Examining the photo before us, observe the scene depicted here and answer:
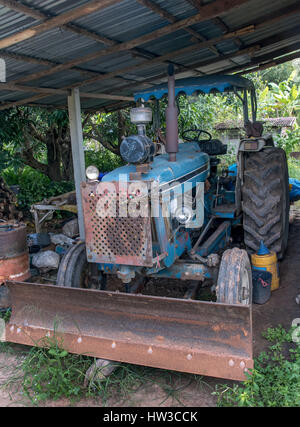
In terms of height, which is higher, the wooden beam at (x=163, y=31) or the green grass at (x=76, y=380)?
the wooden beam at (x=163, y=31)

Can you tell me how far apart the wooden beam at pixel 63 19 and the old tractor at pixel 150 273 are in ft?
2.78

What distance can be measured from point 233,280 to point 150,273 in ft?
2.55

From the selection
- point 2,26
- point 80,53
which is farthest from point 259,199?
point 2,26

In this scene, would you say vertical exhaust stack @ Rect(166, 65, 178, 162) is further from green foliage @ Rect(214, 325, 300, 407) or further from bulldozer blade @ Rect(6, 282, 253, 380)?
green foliage @ Rect(214, 325, 300, 407)

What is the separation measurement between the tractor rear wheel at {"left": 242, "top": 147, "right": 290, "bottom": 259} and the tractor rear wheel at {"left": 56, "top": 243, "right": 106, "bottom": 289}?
176 cm

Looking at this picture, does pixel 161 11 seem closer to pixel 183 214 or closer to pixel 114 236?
pixel 183 214

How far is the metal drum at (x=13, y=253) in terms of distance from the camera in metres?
3.91

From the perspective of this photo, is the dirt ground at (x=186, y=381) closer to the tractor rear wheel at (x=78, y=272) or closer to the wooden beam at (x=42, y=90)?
the tractor rear wheel at (x=78, y=272)

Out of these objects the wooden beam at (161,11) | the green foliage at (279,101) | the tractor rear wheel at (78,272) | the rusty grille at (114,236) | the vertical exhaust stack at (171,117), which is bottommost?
the tractor rear wheel at (78,272)

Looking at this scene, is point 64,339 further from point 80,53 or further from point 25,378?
point 80,53

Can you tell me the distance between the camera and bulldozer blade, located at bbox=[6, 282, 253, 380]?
8.79 feet

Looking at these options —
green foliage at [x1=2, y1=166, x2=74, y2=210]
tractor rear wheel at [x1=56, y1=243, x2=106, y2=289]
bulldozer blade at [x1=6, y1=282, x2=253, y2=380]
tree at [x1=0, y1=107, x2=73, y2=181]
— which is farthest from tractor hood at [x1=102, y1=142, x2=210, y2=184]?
green foliage at [x1=2, y1=166, x2=74, y2=210]

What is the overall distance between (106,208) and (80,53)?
227 centimetres

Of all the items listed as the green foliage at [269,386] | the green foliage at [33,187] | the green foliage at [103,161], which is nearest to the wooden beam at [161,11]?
the green foliage at [269,386]
